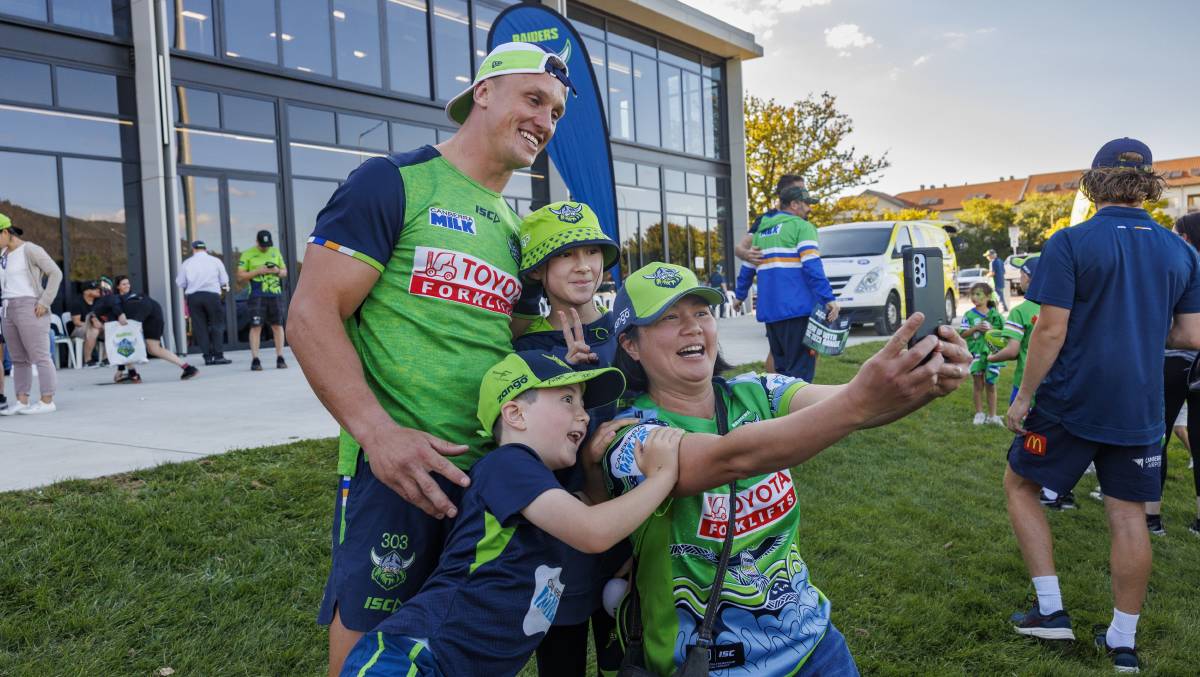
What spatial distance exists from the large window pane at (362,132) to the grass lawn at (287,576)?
11351 millimetres

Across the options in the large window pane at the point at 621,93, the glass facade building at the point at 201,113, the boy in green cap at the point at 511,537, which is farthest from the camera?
the large window pane at the point at 621,93

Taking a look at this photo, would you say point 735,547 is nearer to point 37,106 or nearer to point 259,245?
point 259,245

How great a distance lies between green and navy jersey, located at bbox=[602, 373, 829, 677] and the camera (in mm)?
1993

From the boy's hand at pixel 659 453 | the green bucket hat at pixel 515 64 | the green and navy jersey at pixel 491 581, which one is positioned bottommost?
the green and navy jersey at pixel 491 581

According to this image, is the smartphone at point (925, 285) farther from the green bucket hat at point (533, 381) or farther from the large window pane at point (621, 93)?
the large window pane at point (621, 93)

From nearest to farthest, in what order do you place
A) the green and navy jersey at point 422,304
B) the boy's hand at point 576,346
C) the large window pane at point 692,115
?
1. the green and navy jersey at point 422,304
2. the boy's hand at point 576,346
3. the large window pane at point 692,115

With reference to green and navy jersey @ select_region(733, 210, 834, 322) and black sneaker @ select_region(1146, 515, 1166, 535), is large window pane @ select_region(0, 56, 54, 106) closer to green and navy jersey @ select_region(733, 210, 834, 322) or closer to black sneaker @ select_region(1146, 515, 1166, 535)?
green and navy jersey @ select_region(733, 210, 834, 322)

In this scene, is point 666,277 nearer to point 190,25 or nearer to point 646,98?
point 190,25

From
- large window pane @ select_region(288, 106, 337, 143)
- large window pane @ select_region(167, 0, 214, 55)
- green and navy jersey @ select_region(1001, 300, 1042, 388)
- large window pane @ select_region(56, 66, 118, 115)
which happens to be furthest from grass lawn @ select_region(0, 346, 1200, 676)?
large window pane @ select_region(288, 106, 337, 143)

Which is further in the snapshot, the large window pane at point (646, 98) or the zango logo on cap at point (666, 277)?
the large window pane at point (646, 98)

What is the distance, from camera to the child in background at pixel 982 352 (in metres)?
7.31

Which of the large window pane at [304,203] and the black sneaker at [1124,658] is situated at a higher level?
the large window pane at [304,203]

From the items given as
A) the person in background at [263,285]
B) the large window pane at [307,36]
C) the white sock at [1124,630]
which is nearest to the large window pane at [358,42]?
the large window pane at [307,36]

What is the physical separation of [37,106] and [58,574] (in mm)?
11495
